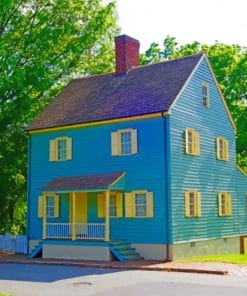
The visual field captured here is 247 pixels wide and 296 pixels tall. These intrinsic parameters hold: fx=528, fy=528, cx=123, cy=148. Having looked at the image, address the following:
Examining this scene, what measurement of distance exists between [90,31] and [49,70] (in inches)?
136

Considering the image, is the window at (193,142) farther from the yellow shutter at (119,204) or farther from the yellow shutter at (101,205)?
the yellow shutter at (101,205)

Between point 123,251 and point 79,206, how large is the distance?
423 centimetres

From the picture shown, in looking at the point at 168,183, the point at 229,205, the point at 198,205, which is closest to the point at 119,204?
the point at 168,183

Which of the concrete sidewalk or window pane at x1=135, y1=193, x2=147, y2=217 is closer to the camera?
the concrete sidewalk

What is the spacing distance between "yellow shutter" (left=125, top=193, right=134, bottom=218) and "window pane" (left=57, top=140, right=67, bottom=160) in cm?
444

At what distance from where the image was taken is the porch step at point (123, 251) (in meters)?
22.3

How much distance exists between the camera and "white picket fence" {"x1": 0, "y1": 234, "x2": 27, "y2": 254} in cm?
2716

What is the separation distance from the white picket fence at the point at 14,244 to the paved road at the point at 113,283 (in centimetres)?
760

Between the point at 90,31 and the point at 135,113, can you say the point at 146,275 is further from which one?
the point at 90,31

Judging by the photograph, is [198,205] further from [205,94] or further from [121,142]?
[205,94]

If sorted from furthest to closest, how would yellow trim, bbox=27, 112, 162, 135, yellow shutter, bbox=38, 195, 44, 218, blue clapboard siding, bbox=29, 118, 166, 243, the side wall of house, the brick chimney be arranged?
the side wall of house → the brick chimney → yellow shutter, bbox=38, 195, 44, 218 → yellow trim, bbox=27, 112, 162, 135 → blue clapboard siding, bbox=29, 118, 166, 243

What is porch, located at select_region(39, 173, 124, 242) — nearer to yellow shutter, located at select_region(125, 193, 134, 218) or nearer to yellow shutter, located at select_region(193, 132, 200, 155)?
yellow shutter, located at select_region(125, 193, 134, 218)

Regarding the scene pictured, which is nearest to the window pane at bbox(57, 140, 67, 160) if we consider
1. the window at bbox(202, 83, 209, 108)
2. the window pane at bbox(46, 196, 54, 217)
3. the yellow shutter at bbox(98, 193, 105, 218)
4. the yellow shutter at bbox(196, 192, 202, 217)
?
the window pane at bbox(46, 196, 54, 217)

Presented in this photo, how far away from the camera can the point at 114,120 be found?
2458cm
